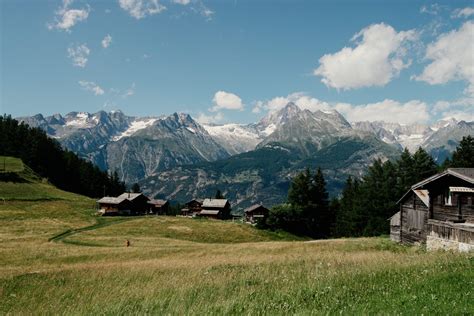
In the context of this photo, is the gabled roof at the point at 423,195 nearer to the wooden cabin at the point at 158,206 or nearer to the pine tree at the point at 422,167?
the pine tree at the point at 422,167

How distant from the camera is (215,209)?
148375 millimetres

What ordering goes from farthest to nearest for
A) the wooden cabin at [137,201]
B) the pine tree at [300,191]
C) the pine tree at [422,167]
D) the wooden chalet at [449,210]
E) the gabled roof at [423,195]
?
the wooden cabin at [137,201] < the pine tree at [300,191] < the pine tree at [422,167] < the gabled roof at [423,195] < the wooden chalet at [449,210]

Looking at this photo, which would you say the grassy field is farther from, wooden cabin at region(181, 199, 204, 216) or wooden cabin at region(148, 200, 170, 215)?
wooden cabin at region(181, 199, 204, 216)

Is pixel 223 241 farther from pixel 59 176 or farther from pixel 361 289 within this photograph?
pixel 59 176

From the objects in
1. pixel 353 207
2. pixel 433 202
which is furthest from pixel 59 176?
pixel 433 202

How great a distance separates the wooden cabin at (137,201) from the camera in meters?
126

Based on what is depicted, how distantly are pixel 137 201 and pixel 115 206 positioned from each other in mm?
11800

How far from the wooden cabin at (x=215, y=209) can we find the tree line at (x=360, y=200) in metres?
39.8

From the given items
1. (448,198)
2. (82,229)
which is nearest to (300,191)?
(82,229)

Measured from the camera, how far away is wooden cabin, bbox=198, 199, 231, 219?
147000 millimetres

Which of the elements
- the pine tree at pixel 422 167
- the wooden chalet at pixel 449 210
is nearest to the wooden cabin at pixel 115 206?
the pine tree at pixel 422 167

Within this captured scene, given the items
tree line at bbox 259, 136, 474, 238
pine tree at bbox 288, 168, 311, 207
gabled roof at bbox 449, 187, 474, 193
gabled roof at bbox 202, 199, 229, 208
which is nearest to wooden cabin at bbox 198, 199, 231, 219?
gabled roof at bbox 202, 199, 229, 208

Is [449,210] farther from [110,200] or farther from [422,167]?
[110,200]

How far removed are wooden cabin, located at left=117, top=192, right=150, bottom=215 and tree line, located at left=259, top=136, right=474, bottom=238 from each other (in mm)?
44085
